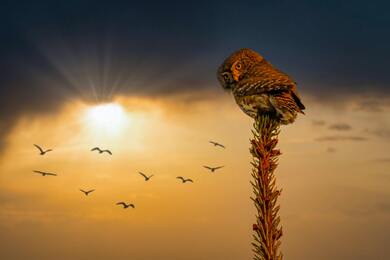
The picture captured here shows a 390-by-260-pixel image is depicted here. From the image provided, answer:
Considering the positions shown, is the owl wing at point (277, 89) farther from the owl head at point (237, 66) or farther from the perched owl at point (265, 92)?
the owl head at point (237, 66)

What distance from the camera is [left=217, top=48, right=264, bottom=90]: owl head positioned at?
1377cm

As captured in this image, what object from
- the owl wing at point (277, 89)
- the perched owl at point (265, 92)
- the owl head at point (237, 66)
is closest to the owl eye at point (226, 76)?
the owl head at point (237, 66)

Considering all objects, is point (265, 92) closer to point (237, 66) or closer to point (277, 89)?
point (277, 89)

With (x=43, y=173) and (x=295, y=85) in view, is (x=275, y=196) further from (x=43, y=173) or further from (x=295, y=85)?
(x=43, y=173)

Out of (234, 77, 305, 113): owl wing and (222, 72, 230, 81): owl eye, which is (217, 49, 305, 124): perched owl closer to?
(234, 77, 305, 113): owl wing

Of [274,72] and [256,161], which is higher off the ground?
[274,72]

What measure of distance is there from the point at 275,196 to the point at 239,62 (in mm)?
4386

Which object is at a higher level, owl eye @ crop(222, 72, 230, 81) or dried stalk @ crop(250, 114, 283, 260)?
owl eye @ crop(222, 72, 230, 81)

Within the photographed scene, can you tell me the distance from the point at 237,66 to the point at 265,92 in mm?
2014

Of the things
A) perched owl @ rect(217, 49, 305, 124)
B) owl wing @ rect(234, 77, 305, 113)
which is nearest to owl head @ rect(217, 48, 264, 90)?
perched owl @ rect(217, 49, 305, 124)

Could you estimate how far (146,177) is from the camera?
2650cm

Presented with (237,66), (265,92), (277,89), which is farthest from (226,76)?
(277,89)

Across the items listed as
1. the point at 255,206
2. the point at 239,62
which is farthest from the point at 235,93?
the point at 255,206

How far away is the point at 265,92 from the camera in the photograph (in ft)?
40.1
